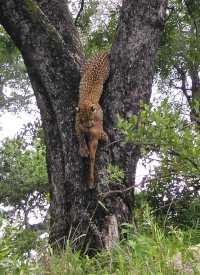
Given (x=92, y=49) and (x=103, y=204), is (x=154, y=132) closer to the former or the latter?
(x=103, y=204)

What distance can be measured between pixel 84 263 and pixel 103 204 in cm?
87

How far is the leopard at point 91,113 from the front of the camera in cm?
519

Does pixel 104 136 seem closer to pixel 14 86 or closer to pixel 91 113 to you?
pixel 91 113

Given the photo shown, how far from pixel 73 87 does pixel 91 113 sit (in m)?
0.37

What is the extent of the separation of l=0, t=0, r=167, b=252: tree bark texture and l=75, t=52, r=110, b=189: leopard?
6 centimetres

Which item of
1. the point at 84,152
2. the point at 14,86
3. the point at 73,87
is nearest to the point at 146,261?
the point at 84,152

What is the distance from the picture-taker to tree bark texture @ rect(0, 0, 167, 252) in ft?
17.0

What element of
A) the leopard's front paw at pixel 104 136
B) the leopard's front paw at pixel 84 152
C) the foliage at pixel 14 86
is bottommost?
the leopard's front paw at pixel 84 152

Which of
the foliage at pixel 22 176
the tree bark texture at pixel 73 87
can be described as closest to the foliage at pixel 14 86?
the foliage at pixel 22 176

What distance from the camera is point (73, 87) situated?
548 cm

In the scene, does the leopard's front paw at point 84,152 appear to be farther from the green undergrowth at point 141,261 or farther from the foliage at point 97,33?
the foliage at point 97,33

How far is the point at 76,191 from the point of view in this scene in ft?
16.9

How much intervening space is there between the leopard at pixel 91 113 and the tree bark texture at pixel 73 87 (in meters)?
0.06

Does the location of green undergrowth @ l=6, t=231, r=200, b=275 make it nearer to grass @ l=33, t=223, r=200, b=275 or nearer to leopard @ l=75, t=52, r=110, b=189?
grass @ l=33, t=223, r=200, b=275
